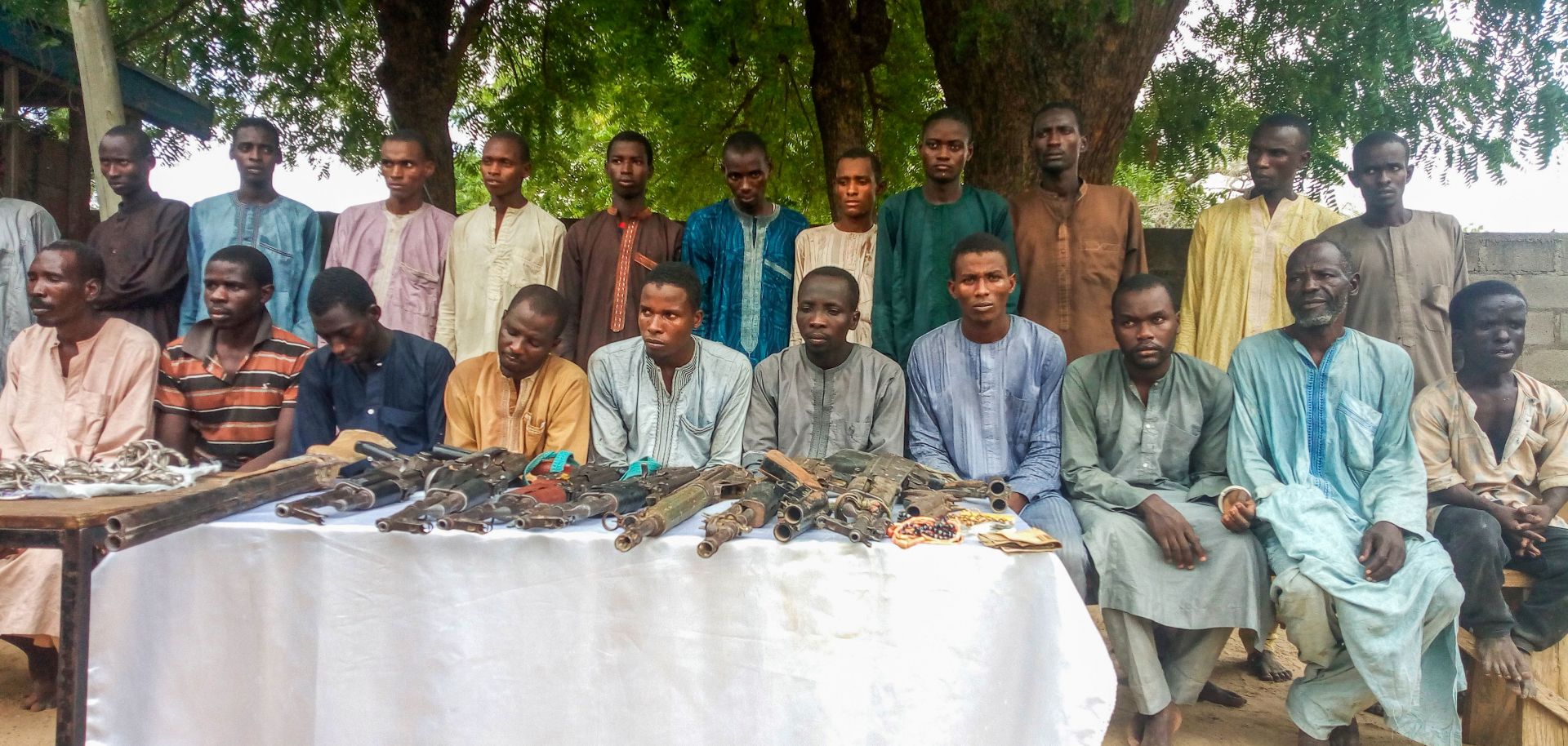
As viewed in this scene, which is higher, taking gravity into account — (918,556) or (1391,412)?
(1391,412)

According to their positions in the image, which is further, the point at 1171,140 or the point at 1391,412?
the point at 1171,140

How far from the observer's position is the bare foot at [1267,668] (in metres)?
4.47

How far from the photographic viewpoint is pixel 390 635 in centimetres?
273

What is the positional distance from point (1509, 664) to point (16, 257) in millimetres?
6779

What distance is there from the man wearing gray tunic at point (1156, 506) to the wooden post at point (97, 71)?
5084 mm

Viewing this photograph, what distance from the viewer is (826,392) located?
396 cm

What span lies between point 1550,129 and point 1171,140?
1.86 meters

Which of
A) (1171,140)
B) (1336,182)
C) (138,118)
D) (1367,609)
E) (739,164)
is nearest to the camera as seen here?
(1367,609)

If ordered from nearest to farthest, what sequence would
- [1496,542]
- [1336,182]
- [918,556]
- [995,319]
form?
[918,556] → [1496,542] → [995,319] → [1336,182]

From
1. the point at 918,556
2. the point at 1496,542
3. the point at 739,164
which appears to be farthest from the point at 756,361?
the point at 1496,542

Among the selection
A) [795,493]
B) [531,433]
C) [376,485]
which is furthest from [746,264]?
[376,485]

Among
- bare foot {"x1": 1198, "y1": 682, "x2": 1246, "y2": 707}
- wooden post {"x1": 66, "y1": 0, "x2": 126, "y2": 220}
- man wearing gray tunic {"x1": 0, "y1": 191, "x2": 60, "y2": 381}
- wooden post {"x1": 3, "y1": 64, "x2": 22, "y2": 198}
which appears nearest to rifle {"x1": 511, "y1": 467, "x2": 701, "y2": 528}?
bare foot {"x1": 1198, "y1": 682, "x2": 1246, "y2": 707}

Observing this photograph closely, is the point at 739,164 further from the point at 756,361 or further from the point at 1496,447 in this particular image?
the point at 1496,447

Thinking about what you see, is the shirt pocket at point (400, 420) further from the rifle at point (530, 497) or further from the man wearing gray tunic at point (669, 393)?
the rifle at point (530, 497)
